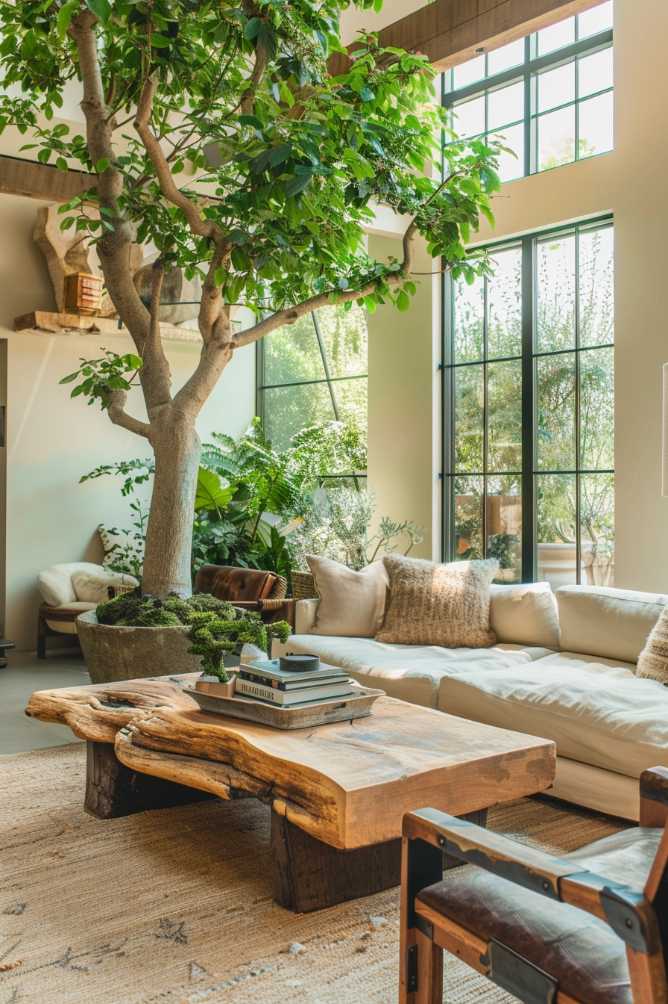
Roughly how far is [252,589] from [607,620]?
6.31 feet

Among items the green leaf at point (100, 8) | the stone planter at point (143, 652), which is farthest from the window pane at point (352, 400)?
the green leaf at point (100, 8)

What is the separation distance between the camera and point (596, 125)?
5324 mm

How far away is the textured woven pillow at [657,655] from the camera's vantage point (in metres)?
3.47

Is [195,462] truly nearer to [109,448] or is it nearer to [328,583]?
[328,583]

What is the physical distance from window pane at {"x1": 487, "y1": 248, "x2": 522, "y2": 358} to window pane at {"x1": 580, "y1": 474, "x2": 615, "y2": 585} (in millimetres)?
1062

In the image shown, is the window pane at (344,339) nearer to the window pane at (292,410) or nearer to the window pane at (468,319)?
the window pane at (292,410)

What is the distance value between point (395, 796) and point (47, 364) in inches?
220

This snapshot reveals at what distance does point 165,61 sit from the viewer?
3.31m

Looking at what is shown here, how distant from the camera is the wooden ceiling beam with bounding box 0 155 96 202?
543cm

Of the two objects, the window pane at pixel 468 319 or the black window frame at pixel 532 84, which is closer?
the black window frame at pixel 532 84

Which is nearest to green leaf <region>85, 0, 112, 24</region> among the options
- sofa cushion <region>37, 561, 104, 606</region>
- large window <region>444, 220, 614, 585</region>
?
large window <region>444, 220, 614, 585</region>

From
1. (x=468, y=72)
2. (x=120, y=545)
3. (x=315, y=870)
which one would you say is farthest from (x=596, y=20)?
(x=315, y=870)

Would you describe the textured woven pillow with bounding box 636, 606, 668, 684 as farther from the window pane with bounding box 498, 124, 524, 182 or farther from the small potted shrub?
the window pane with bounding box 498, 124, 524, 182

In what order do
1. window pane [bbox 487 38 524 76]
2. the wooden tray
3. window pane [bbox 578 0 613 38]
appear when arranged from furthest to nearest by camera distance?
window pane [bbox 487 38 524 76] → window pane [bbox 578 0 613 38] → the wooden tray
